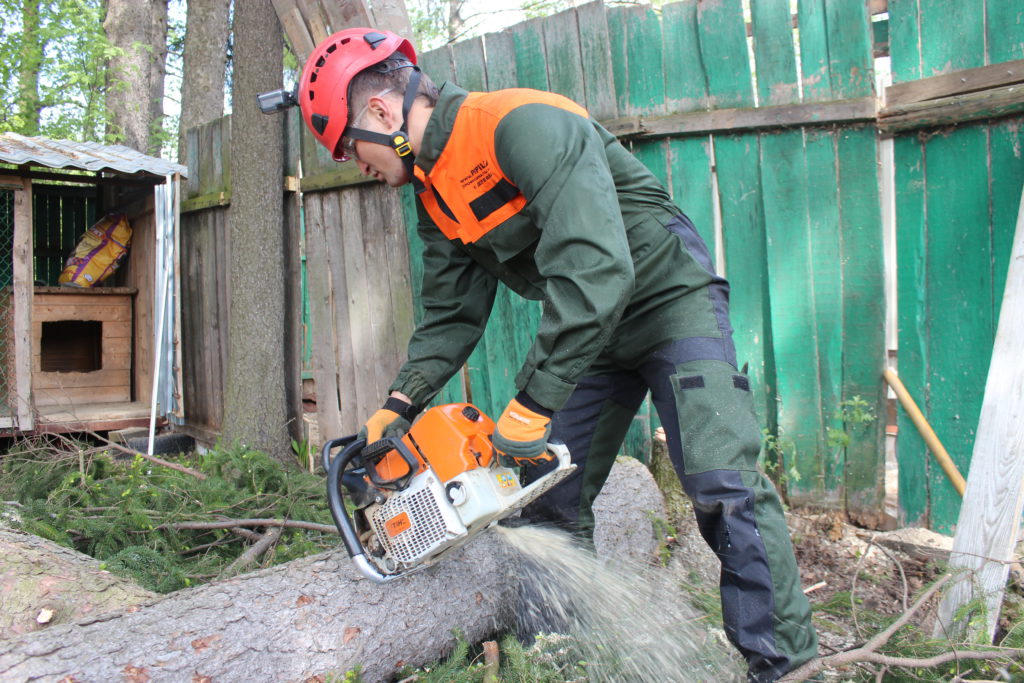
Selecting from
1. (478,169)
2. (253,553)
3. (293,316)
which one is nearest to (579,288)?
(478,169)

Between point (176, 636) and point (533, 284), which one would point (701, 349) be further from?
point (176, 636)

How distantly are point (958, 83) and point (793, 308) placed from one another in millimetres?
1090

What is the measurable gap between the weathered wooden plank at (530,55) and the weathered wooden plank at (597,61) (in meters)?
0.23

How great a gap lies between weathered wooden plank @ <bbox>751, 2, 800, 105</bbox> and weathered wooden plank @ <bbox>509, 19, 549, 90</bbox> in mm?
1045

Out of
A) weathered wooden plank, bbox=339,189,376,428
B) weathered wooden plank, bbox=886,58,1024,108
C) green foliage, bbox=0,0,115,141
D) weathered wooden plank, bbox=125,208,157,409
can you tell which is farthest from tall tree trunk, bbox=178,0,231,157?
weathered wooden plank, bbox=886,58,1024,108

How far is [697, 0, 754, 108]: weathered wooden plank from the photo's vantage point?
3234mm

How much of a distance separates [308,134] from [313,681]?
367cm

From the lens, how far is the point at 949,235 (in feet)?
9.68

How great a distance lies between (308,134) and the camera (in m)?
4.71

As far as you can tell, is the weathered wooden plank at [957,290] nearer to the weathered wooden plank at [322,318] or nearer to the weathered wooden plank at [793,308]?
the weathered wooden plank at [793,308]

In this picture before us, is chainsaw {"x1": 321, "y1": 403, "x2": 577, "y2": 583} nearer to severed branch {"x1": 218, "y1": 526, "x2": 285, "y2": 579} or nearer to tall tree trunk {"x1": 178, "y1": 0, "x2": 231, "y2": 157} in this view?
severed branch {"x1": 218, "y1": 526, "x2": 285, "y2": 579}

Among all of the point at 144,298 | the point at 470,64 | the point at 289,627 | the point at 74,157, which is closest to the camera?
the point at 289,627

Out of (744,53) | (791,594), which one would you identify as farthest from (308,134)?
(791,594)

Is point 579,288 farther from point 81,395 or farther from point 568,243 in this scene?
point 81,395
